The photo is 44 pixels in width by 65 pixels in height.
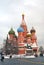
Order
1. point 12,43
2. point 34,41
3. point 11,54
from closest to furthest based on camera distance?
point 11,54, point 12,43, point 34,41

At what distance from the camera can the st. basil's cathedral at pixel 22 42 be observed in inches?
4196

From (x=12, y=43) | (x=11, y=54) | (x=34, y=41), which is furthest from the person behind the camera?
(x=34, y=41)

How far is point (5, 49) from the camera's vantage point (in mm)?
106750

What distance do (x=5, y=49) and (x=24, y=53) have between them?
7811 mm

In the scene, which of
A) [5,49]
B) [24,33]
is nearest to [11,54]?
[5,49]

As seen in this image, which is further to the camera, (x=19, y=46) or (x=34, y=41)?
(x=34, y=41)

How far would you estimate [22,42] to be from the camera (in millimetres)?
112000

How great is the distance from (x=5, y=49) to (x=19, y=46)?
572cm

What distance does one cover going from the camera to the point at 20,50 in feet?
352

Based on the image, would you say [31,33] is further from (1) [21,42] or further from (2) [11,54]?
(2) [11,54]

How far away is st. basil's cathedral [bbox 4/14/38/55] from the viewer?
350 ft

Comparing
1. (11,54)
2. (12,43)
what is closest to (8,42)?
(12,43)

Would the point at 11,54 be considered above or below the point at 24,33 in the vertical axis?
below

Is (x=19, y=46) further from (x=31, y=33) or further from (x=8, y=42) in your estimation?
(x=31, y=33)
